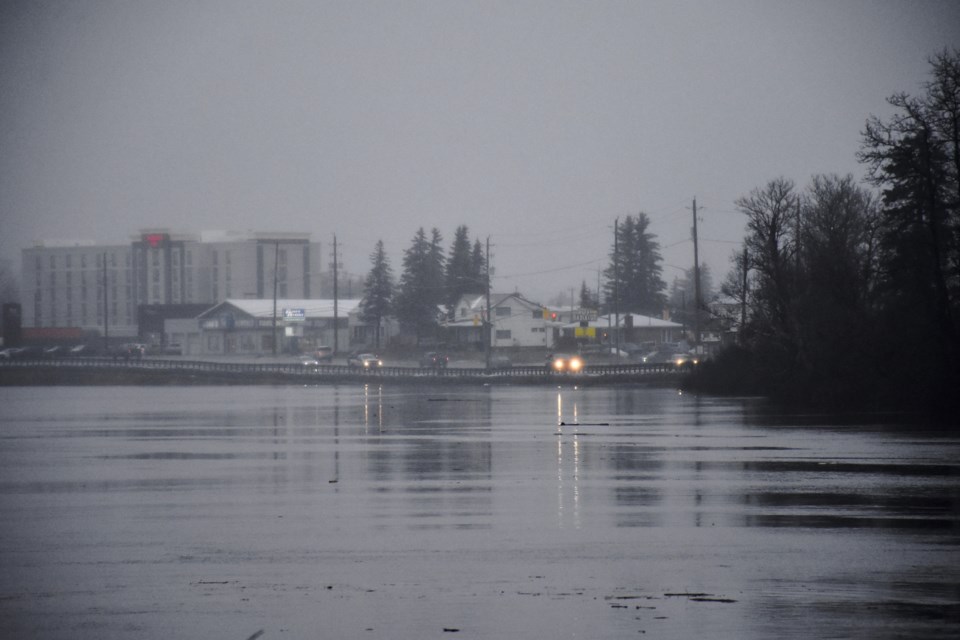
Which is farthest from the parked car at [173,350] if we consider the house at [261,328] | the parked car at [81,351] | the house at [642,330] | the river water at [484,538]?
the river water at [484,538]

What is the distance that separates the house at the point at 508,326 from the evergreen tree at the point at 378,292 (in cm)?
871

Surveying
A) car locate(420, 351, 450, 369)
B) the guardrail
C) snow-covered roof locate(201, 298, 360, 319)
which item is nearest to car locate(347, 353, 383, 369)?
car locate(420, 351, 450, 369)

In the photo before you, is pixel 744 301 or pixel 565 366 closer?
pixel 744 301

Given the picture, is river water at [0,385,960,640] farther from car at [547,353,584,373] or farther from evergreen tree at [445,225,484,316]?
evergreen tree at [445,225,484,316]

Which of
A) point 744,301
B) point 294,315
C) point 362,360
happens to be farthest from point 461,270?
point 744,301

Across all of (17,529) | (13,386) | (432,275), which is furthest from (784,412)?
(432,275)

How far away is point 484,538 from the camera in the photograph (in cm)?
1526

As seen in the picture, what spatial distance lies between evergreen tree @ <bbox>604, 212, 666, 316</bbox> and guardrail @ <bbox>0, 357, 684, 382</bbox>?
219 feet

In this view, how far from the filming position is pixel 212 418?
4594cm

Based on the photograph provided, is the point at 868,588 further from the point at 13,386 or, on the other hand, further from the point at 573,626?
the point at 13,386

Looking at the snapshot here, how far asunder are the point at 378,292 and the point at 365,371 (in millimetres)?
47599

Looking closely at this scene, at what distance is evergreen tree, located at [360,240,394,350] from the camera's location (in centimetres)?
14088

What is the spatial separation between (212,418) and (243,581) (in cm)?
3416

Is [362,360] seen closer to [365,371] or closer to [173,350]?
[365,371]
